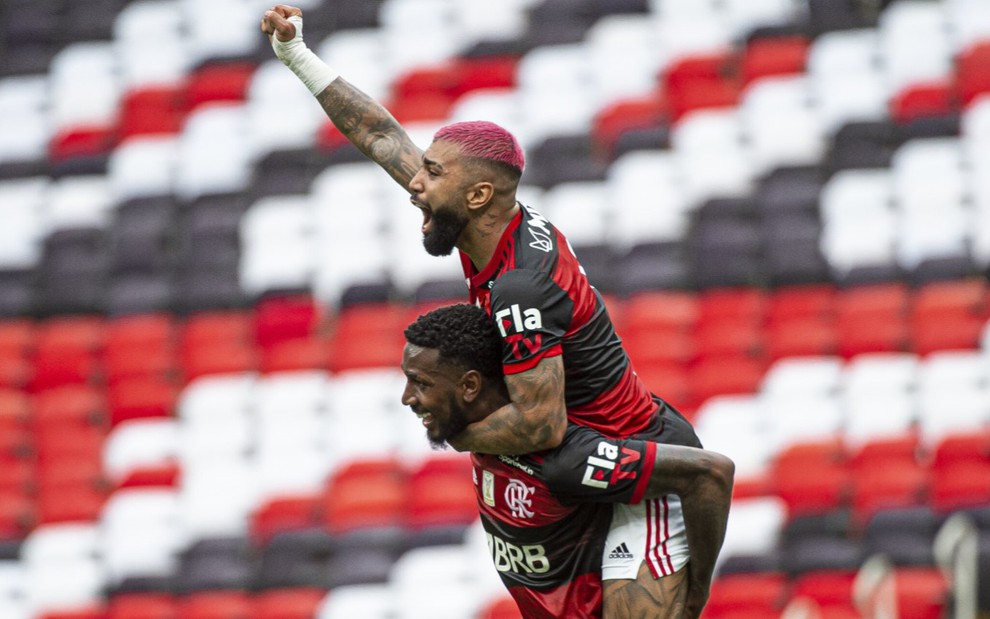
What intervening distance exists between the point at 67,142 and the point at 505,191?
10.1m

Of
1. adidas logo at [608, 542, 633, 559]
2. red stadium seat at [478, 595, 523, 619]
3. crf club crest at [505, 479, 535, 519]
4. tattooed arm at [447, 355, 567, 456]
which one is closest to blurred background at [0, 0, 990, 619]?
red stadium seat at [478, 595, 523, 619]

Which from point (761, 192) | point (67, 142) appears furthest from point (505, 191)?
point (67, 142)

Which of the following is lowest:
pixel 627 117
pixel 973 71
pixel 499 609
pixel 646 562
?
pixel 499 609

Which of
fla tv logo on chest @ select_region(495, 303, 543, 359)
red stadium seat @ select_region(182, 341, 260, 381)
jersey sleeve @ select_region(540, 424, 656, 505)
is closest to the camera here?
fla tv logo on chest @ select_region(495, 303, 543, 359)

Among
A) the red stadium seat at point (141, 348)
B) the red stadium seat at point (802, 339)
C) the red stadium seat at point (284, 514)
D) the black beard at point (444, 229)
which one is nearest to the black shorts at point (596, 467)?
the black beard at point (444, 229)

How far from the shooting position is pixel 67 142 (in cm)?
1431

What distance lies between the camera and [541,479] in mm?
5375

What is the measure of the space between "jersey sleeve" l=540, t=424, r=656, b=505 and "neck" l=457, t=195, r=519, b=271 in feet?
2.52

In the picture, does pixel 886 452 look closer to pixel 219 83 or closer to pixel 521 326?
pixel 521 326

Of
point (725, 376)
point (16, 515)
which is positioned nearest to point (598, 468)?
point (725, 376)

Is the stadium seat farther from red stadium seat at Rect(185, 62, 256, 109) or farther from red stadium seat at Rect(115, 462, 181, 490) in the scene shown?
red stadium seat at Rect(185, 62, 256, 109)

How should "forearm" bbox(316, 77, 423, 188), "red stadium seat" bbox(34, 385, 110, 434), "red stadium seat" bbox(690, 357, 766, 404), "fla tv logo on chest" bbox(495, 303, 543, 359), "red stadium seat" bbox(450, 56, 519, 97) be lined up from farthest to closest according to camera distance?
"red stadium seat" bbox(450, 56, 519, 97) < "red stadium seat" bbox(34, 385, 110, 434) < "red stadium seat" bbox(690, 357, 766, 404) < "forearm" bbox(316, 77, 423, 188) < "fla tv logo on chest" bbox(495, 303, 543, 359)

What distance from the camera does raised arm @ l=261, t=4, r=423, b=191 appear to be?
5.95 m

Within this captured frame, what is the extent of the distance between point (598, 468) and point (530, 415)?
353 mm
